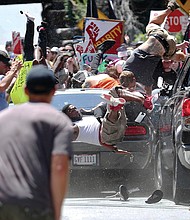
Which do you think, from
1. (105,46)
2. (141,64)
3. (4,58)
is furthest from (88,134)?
(105,46)

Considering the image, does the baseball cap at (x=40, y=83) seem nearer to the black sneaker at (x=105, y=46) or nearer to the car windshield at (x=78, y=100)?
the car windshield at (x=78, y=100)

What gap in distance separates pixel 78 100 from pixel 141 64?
4.97 ft

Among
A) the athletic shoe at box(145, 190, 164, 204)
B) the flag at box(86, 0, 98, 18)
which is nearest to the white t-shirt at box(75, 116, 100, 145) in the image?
the athletic shoe at box(145, 190, 164, 204)

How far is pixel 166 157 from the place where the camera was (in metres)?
12.1

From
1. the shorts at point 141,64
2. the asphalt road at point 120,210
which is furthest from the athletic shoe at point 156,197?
the shorts at point 141,64

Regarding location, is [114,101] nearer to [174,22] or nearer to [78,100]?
[78,100]

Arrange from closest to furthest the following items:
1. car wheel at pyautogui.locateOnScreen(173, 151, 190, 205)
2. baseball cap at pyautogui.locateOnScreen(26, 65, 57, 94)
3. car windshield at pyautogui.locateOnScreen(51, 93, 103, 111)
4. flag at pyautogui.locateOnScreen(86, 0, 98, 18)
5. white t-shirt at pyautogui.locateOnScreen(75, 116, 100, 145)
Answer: baseball cap at pyautogui.locateOnScreen(26, 65, 57, 94) → car wheel at pyautogui.locateOnScreen(173, 151, 190, 205) → white t-shirt at pyautogui.locateOnScreen(75, 116, 100, 145) → car windshield at pyautogui.locateOnScreen(51, 93, 103, 111) → flag at pyautogui.locateOnScreen(86, 0, 98, 18)

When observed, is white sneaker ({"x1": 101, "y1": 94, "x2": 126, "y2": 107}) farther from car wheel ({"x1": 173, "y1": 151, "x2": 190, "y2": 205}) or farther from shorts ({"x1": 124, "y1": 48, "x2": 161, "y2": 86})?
shorts ({"x1": 124, "y1": 48, "x2": 161, "y2": 86})

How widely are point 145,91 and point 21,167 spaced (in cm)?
888

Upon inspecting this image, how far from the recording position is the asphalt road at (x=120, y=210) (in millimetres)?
10492

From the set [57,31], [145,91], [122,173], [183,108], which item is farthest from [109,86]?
[57,31]

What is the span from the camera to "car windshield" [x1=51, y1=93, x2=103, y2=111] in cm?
1324

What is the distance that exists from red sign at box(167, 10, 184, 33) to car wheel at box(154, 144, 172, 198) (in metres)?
11.7

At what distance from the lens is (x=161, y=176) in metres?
12.3
